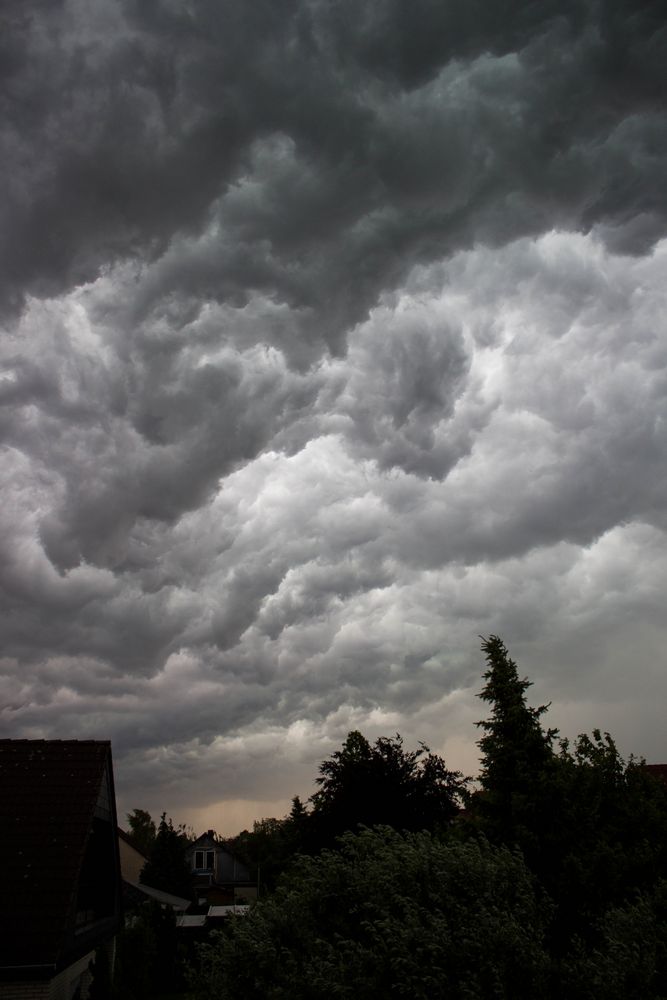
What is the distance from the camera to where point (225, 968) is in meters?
11.7

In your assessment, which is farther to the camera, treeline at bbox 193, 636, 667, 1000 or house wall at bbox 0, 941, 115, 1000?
house wall at bbox 0, 941, 115, 1000

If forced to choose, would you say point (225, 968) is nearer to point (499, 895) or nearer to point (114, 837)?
point (499, 895)

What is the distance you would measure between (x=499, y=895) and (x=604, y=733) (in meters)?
17.2

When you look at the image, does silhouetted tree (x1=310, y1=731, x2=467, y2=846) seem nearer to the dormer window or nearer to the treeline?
the treeline

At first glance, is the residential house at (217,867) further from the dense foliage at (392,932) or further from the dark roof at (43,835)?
the dense foliage at (392,932)

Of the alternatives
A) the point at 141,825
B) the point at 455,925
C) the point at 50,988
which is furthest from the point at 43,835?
the point at 141,825

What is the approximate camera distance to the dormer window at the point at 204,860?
9088 cm

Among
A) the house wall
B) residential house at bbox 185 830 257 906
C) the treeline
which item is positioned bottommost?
residential house at bbox 185 830 257 906

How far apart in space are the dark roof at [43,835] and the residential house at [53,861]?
0.02m

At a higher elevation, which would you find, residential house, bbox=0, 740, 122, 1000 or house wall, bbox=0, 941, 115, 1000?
residential house, bbox=0, 740, 122, 1000

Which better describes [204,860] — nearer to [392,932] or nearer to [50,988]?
[50,988]

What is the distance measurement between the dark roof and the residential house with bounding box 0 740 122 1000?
0.02 meters

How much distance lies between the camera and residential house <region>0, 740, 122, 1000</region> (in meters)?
14.6

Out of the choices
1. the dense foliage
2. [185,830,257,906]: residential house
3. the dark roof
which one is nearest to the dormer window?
[185,830,257,906]: residential house
